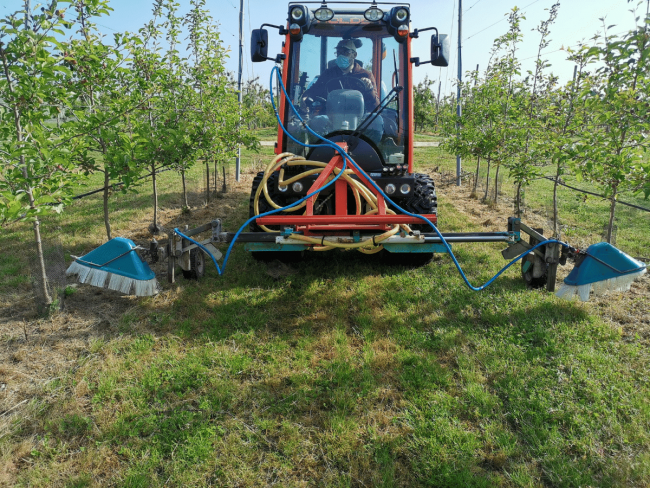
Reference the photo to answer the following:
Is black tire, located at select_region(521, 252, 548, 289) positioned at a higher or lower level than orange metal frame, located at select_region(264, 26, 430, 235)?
lower

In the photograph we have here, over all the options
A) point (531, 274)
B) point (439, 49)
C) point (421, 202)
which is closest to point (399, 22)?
point (439, 49)

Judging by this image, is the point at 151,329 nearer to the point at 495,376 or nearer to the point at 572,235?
the point at 495,376

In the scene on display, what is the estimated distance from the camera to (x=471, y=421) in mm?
2527

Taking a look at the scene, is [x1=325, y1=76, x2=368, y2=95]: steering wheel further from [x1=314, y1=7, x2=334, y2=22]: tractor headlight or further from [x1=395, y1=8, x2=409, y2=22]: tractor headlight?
[x1=395, y1=8, x2=409, y2=22]: tractor headlight

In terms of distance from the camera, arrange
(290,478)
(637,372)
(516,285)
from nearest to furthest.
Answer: (290,478) → (637,372) → (516,285)

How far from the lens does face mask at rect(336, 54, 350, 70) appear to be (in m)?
4.62

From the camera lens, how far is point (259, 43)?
169 inches

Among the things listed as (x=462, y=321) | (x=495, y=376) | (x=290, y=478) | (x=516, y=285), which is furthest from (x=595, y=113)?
(x=290, y=478)

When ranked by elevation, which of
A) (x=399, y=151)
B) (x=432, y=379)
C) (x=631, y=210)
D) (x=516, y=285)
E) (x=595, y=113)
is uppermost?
(x=595, y=113)

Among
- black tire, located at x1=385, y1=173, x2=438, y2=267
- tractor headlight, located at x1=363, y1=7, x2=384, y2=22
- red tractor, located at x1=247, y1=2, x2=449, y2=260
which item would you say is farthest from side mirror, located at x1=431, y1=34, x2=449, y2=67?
black tire, located at x1=385, y1=173, x2=438, y2=267

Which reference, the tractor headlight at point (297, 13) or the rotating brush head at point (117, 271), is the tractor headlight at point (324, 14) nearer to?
the tractor headlight at point (297, 13)

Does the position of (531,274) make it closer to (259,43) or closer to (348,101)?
(348,101)

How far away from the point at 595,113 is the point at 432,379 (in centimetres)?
354

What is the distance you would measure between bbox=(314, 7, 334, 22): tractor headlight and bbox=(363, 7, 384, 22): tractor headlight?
14.0 inches
